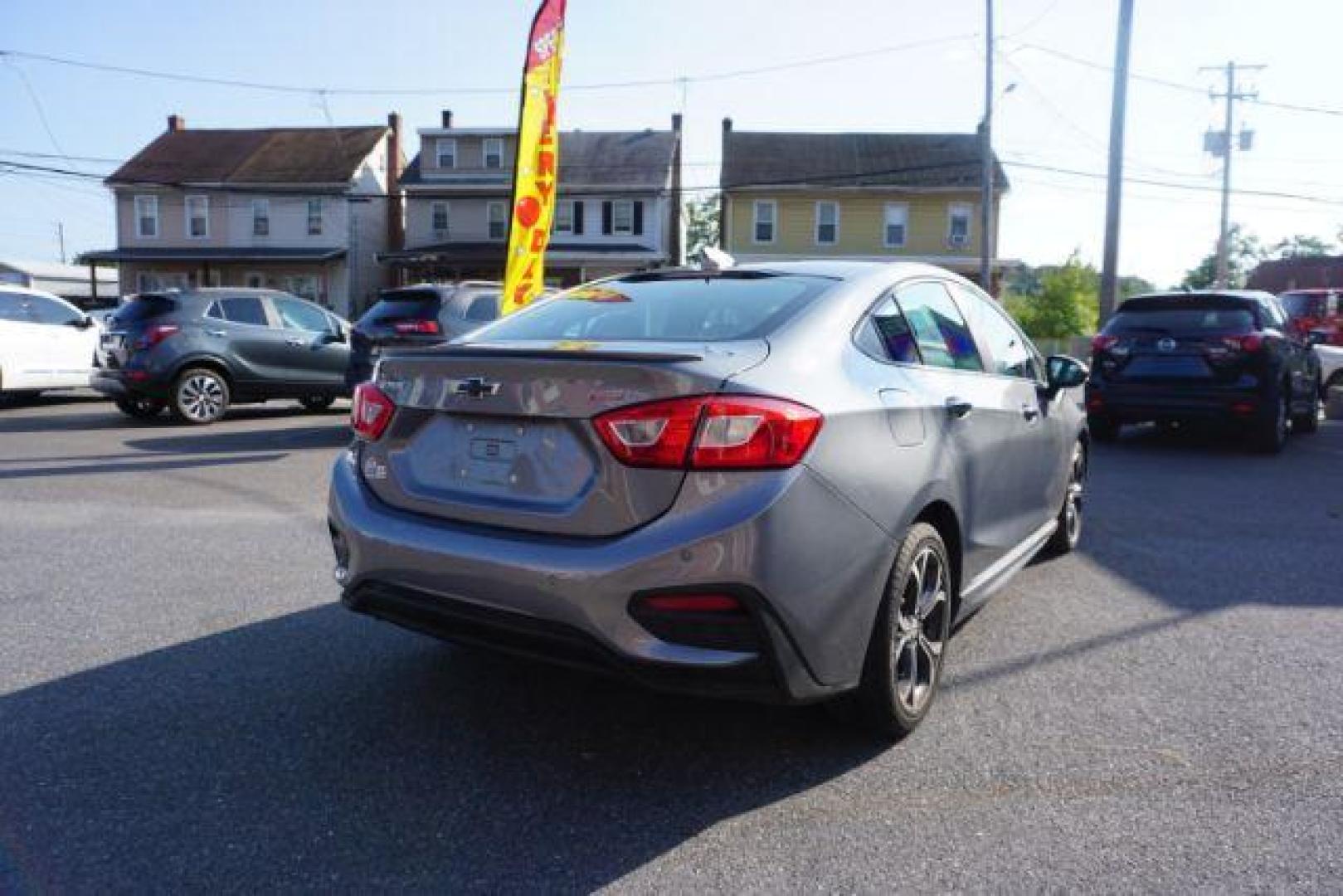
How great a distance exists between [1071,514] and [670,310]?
11.0ft

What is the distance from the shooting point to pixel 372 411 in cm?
338

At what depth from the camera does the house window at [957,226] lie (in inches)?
1398

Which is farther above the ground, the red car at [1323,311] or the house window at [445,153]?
the house window at [445,153]

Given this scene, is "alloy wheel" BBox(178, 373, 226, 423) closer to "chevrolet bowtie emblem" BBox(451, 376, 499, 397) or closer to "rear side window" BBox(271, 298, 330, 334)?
"rear side window" BBox(271, 298, 330, 334)

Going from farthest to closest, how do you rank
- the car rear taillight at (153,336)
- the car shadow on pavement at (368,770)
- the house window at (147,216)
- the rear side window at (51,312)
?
the house window at (147,216)
the rear side window at (51,312)
the car rear taillight at (153,336)
the car shadow on pavement at (368,770)

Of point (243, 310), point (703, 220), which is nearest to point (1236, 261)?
point (703, 220)

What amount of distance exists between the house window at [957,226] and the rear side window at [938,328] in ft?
109

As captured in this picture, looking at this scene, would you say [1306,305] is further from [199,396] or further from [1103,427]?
[199,396]

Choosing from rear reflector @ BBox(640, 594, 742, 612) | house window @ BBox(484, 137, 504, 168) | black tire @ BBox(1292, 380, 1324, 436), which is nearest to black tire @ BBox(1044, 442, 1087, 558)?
rear reflector @ BBox(640, 594, 742, 612)

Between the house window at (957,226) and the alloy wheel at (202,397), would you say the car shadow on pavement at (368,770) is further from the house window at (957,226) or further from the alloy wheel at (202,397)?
the house window at (957,226)

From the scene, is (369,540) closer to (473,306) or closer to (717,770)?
(717,770)

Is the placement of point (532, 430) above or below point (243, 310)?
below

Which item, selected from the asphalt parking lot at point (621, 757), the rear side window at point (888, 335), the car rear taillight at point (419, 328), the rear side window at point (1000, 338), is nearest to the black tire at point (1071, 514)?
the asphalt parking lot at point (621, 757)

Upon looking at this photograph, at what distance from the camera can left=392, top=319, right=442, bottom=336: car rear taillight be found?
10852mm
